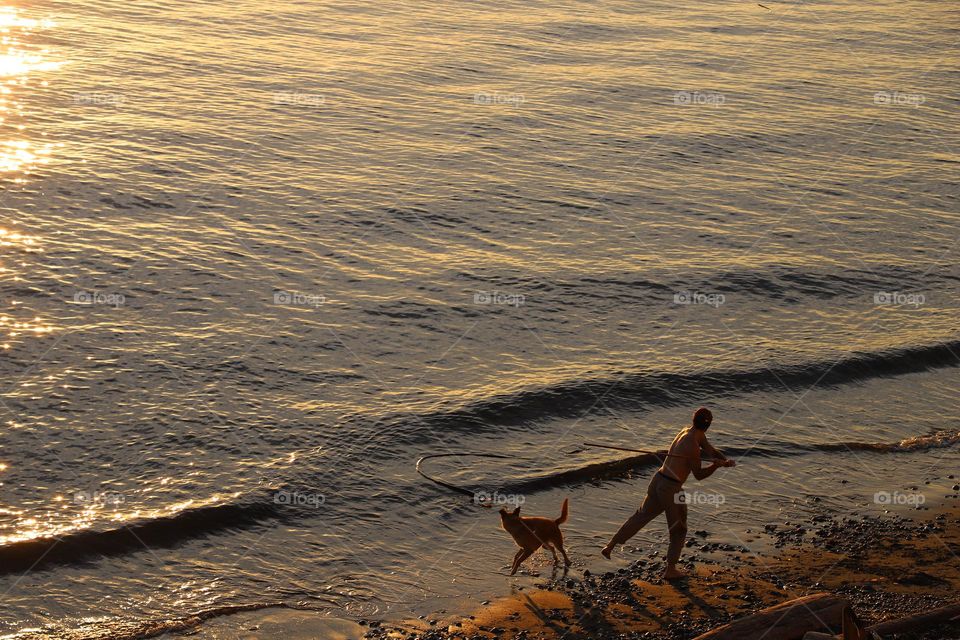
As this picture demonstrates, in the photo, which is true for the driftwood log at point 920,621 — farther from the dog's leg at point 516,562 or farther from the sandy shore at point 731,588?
the dog's leg at point 516,562

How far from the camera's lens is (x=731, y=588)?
1206 centimetres

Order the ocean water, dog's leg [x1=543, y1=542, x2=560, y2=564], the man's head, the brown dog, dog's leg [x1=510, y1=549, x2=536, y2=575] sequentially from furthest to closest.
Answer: the ocean water → dog's leg [x1=543, y1=542, x2=560, y2=564] → dog's leg [x1=510, y1=549, x2=536, y2=575] → the brown dog → the man's head

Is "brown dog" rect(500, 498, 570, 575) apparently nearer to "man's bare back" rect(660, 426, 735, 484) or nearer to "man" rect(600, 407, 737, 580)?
"man" rect(600, 407, 737, 580)

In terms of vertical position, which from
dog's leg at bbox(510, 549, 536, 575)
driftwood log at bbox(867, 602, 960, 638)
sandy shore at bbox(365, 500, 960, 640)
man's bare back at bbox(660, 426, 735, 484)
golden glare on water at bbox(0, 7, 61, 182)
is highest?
golden glare on water at bbox(0, 7, 61, 182)

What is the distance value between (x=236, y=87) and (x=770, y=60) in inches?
819

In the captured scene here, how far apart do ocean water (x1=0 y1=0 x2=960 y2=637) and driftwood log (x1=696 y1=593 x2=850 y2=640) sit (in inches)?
118

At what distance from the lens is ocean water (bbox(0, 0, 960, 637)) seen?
13961 millimetres

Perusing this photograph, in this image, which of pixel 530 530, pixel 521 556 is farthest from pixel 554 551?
pixel 530 530

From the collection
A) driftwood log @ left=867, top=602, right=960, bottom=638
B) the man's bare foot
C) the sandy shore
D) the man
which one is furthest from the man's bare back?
driftwood log @ left=867, top=602, right=960, bottom=638

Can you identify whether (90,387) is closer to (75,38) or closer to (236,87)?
(236,87)

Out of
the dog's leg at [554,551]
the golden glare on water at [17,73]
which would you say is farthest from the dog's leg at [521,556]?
the golden glare on water at [17,73]

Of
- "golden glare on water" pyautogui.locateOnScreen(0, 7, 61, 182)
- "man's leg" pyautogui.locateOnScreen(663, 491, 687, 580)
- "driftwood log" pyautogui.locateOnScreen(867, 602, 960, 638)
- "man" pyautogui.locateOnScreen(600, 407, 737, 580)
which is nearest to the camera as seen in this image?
"driftwood log" pyautogui.locateOnScreen(867, 602, 960, 638)

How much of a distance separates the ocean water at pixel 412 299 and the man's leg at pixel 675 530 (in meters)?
0.96

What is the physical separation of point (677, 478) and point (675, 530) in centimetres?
64
